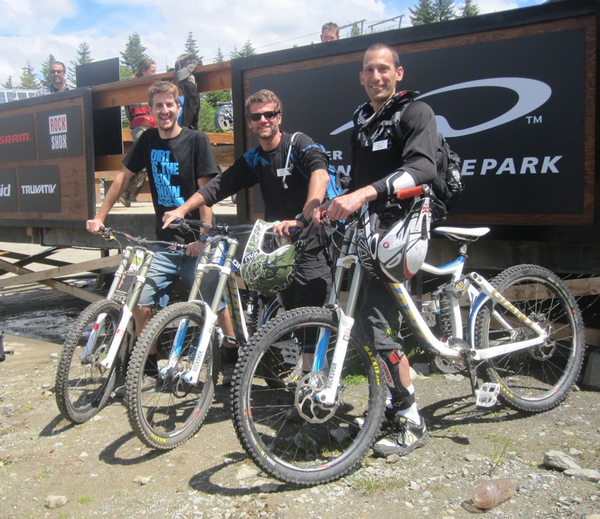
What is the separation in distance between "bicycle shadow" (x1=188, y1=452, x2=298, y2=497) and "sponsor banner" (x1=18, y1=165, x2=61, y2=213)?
5.06 metres

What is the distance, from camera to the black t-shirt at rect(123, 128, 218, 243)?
14.9ft

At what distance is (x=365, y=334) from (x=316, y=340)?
0.87 feet

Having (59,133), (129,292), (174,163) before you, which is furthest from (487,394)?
(59,133)

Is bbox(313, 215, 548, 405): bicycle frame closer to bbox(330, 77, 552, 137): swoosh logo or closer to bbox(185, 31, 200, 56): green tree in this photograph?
bbox(330, 77, 552, 137): swoosh logo

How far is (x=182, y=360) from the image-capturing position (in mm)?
3717

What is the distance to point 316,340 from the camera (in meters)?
3.28

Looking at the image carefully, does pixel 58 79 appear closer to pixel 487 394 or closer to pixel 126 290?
pixel 126 290

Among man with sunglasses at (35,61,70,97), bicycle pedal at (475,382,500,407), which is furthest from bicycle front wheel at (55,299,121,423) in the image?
man with sunglasses at (35,61,70,97)

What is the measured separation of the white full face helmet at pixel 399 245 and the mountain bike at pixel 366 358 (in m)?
0.02

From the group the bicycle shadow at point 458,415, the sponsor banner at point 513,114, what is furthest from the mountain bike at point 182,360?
the sponsor banner at point 513,114

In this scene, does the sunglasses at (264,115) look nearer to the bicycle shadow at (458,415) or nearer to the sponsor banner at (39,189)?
the bicycle shadow at (458,415)

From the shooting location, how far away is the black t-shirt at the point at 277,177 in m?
3.90

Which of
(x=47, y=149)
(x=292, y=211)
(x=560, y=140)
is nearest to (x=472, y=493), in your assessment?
(x=292, y=211)

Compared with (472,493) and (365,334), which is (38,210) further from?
(472,493)
